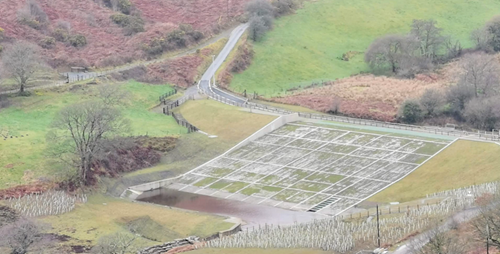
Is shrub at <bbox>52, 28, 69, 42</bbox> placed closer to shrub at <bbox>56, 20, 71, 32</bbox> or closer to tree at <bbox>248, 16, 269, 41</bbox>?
shrub at <bbox>56, 20, 71, 32</bbox>

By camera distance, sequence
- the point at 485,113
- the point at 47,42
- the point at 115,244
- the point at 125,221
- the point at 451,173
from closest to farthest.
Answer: the point at 115,244 → the point at 125,221 → the point at 451,173 → the point at 485,113 → the point at 47,42

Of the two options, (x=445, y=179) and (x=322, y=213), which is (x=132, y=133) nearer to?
(x=322, y=213)

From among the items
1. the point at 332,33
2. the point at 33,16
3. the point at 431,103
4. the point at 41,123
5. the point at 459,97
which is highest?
the point at 33,16

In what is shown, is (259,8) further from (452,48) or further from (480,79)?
(480,79)

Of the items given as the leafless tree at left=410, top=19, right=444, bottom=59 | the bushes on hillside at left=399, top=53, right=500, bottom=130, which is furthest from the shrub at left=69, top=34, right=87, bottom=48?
the bushes on hillside at left=399, top=53, right=500, bottom=130

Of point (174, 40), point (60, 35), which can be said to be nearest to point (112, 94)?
point (60, 35)

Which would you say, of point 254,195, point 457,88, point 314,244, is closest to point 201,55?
point 457,88
